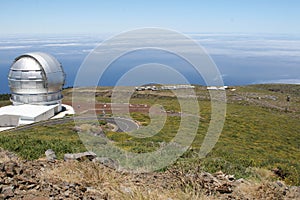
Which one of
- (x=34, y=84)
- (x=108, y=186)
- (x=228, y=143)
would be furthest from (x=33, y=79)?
(x=108, y=186)

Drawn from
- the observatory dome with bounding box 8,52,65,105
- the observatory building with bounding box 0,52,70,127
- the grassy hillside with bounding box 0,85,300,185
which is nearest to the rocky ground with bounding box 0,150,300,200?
the grassy hillside with bounding box 0,85,300,185

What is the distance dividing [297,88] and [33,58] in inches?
3770

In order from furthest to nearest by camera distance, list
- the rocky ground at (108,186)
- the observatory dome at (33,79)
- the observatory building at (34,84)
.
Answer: the observatory dome at (33,79)
the observatory building at (34,84)
the rocky ground at (108,186)

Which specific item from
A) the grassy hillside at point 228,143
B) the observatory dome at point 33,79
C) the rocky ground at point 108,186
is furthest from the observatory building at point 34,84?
the rocky ground at point 108,186

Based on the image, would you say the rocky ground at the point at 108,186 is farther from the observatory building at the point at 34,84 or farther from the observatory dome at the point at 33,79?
the observatory dome at the point at 33,79

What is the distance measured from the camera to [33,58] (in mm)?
33281

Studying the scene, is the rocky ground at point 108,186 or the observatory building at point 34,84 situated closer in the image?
the rocky ground at point 108,186

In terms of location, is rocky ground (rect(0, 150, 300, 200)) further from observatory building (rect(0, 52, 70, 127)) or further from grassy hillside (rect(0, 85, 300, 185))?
observatory building (rect(0, 52, 70, 127))

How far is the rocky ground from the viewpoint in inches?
182

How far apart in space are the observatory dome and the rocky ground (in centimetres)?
2765

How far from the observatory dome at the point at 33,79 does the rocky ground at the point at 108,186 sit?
27.7 metres

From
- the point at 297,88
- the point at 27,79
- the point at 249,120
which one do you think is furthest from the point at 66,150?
the point at 297,88

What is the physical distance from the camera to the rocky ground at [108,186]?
4.61 metres

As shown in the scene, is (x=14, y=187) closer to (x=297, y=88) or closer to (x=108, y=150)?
(x=108, y=150)
